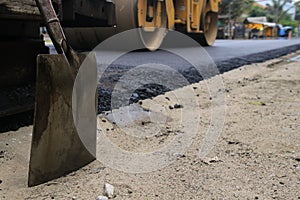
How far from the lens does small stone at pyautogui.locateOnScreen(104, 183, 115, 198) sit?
48.0 inches

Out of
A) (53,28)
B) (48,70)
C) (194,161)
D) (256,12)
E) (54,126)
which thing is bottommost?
(194,161)

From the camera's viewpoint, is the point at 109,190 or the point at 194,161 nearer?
the point at 109,190

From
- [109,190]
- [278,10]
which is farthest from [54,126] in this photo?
[278,10]

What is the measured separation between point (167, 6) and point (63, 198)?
6.18 metres

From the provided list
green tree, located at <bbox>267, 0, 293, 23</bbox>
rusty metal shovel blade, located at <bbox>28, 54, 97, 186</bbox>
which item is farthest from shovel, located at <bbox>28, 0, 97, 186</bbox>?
green tree, located at <bbox>267, 0, 293, 23</bbox>

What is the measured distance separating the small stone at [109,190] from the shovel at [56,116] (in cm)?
21

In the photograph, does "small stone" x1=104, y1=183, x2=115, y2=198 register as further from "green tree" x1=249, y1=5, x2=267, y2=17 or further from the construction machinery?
"green tree" x1=249, y1=5, x2=267, y2=17

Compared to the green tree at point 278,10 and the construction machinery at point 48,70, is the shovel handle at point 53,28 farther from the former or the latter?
the green tree at point 278,10

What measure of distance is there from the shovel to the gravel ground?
0.06 meters

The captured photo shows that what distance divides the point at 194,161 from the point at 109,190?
46cm

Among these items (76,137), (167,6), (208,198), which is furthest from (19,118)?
(167,6)

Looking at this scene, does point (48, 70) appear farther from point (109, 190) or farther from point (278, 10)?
point (278, 10)

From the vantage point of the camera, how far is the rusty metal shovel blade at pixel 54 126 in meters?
1.27

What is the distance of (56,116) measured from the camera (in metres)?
1.33
